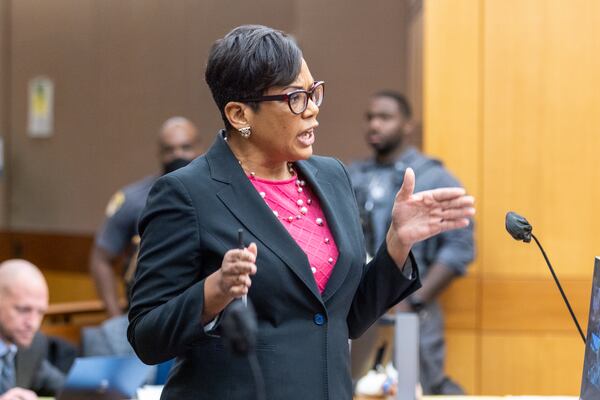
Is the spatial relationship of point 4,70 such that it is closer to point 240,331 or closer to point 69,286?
point 69,286

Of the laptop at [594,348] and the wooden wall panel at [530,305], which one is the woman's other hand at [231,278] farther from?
the wooden wall panel at [530,305]

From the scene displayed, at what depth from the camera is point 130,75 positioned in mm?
8305

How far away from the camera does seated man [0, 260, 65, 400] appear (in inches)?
160

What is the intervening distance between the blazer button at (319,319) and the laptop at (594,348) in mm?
608

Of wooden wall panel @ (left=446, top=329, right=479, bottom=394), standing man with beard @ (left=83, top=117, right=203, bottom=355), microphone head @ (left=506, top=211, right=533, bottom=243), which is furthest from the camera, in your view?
standing man with beard @ (left=83, top=117, right=203, bottom=355)

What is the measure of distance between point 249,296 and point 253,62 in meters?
0.46

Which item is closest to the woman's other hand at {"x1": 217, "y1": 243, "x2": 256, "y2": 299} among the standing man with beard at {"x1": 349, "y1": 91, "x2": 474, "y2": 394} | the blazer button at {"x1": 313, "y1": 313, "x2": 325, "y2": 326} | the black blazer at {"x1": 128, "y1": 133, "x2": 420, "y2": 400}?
the black blazer at {"x1": 128, "y1": 133, "x2": 420, "y2": 400}

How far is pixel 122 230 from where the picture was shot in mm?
5656

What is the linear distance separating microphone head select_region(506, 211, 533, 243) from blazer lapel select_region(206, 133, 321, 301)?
59cm

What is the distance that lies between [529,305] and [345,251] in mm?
3160

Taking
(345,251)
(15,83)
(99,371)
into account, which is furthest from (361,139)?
(345,251)

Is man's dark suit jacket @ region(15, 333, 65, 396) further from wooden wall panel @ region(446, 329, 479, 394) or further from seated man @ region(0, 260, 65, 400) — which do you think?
wooden wall panel @ region(446, 329, 479, 394)

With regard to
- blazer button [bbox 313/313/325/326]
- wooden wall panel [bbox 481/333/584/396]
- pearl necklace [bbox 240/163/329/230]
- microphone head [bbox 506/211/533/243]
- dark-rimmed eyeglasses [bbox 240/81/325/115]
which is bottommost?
wooden wall panel [bbox 481/333/584/396]

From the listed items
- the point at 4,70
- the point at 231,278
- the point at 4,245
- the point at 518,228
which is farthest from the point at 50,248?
the point at 231,278
